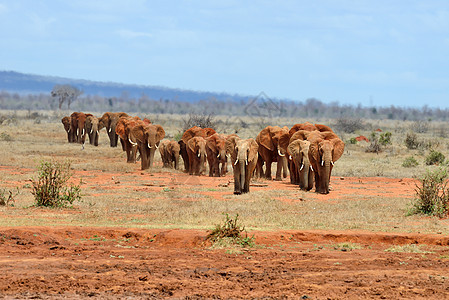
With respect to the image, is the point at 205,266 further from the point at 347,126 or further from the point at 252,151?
the point at 347,126

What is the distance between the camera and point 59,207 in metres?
16.1

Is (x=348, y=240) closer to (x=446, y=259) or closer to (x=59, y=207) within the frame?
(x=446, y=259)

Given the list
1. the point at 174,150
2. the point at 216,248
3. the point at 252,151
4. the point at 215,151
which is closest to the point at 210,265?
the point at 216,248

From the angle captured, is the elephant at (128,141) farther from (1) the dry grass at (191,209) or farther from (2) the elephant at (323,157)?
(2) the elephant at (323,157)

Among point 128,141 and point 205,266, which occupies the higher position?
point 128,141

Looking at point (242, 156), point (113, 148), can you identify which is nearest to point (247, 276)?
point (242, 156)

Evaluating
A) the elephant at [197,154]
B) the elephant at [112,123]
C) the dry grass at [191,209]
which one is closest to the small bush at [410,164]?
the dry grass at [191,209]

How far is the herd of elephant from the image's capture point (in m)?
→ 19.5

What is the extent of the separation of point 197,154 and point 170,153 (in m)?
3.10

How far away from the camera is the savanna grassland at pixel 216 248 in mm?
8914

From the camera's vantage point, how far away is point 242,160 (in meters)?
18.9

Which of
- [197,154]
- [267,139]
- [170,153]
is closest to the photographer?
[267,139]

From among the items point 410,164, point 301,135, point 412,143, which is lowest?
point 410,164

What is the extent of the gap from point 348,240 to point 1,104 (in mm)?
200394
